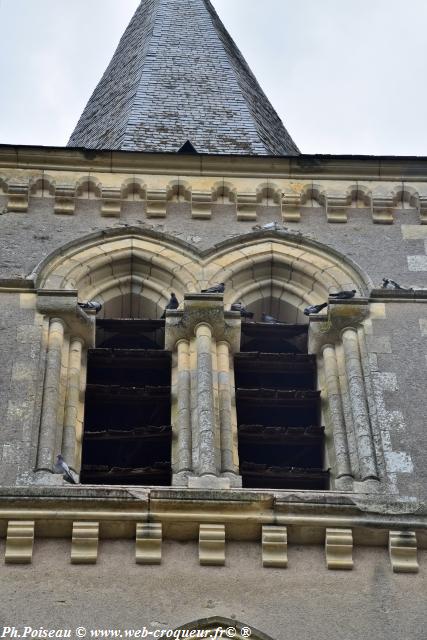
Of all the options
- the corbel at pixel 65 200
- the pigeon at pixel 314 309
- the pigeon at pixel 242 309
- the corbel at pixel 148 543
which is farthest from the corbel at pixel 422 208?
the corbel at pixel 148 543

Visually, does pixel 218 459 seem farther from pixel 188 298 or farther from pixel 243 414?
Result: pixel 188 298

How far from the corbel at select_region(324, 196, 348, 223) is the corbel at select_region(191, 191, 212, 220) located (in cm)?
116

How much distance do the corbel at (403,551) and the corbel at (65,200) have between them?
595cm

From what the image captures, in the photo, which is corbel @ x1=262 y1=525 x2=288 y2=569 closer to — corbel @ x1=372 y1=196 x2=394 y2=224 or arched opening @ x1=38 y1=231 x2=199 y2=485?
arched opening @ x1=38 y1=231 x2=199 y2=485

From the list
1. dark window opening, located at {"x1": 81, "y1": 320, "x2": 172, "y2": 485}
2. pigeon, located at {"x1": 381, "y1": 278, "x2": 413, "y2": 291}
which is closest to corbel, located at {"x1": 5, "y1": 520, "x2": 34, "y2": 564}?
dark window opening, located at {"x1": 81, "y1": 320, "x2": 172, "y2": 485}

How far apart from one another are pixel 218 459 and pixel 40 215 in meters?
4.43

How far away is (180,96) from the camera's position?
23.9 m

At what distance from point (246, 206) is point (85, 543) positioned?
5770mm

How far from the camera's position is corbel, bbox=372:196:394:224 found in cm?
1880

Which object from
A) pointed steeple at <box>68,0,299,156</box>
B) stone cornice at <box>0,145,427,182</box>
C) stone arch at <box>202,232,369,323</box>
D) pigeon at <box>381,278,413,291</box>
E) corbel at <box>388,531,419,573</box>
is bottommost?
corbel at <box>388,531,419,573</box>

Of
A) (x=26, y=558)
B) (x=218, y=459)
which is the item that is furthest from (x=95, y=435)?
(x=26, y=558)

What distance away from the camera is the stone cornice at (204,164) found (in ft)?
63.4

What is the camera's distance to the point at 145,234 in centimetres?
1839

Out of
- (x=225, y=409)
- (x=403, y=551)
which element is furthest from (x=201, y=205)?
(x=403, y=551)
